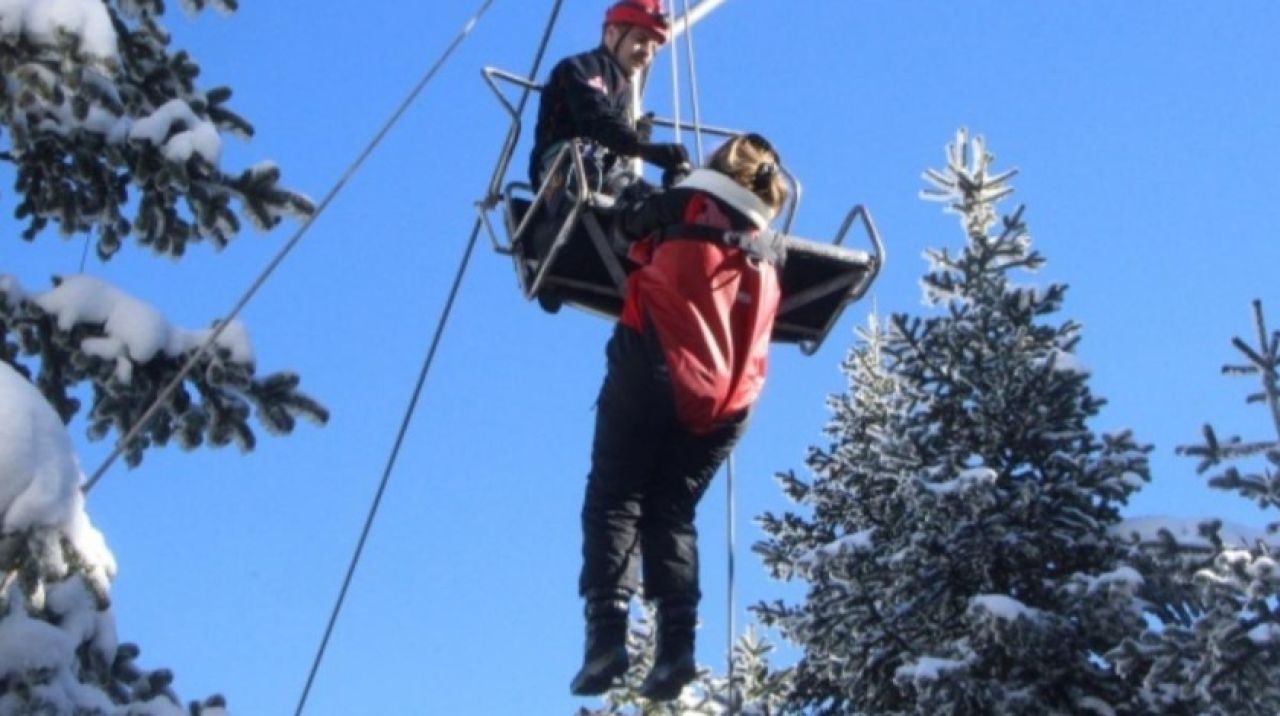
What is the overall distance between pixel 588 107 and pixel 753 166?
892mm

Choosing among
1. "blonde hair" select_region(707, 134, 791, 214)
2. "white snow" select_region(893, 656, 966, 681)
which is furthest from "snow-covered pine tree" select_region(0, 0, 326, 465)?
"white snow" select_region(893, 656, 966, 681)

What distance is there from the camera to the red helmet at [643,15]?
7594 mm

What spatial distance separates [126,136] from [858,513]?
11.6 m

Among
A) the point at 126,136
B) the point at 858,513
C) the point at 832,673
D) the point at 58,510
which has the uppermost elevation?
the point at 858,513

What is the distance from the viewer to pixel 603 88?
736cm

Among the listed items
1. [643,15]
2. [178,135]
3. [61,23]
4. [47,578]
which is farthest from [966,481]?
[47,578]

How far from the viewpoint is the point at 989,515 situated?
48.6 ft

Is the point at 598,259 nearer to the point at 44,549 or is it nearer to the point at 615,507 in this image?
the point at 615,507

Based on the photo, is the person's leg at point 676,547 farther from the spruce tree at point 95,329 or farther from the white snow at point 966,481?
the white snow at point 966,481

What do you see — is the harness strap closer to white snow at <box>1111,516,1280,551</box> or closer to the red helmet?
the red helmet

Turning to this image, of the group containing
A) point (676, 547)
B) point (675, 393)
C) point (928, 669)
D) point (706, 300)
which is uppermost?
point (928, 669)

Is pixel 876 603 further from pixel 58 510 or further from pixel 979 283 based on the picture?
pixel 58 510

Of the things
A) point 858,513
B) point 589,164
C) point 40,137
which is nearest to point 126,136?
point 40,137

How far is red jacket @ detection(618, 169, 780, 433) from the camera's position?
20.8 feet
